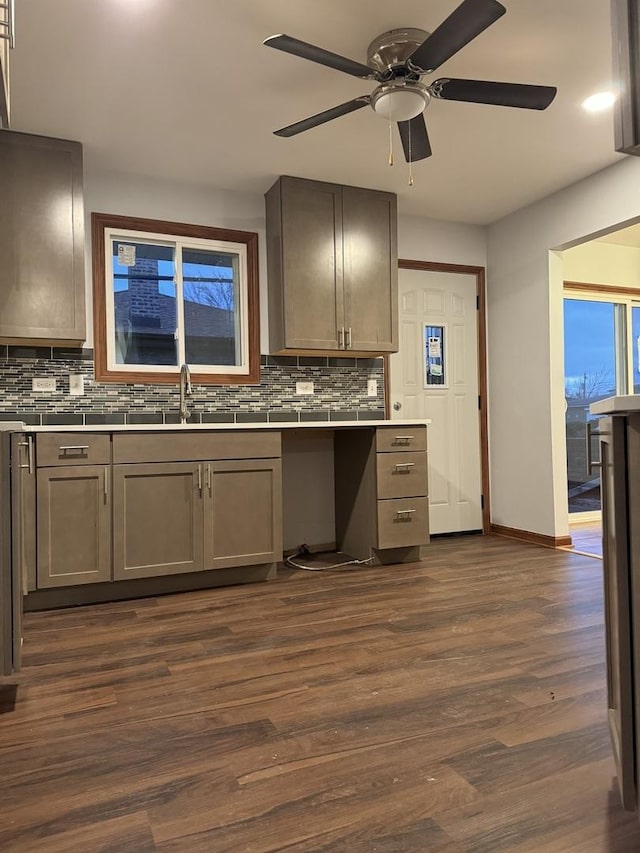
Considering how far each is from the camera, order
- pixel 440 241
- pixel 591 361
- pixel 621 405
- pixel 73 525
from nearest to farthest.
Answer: pixel 621 405 < pixel 73 525 < pixel 440 241 < pixel 591 361

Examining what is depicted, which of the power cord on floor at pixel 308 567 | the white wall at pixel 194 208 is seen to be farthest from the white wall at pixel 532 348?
the power cord on floor at pixel 308 567

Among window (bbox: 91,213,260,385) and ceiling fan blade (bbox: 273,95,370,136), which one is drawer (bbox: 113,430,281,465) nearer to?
window (bbox: 91,213,260,385)

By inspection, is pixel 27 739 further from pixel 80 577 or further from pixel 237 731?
pixel 80 577

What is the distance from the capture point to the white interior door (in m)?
4.69

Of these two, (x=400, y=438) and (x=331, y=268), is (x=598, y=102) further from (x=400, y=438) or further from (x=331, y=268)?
(x=400, y=438)

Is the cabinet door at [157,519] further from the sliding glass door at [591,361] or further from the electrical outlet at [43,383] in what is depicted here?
the sliding glass door at [591,361]

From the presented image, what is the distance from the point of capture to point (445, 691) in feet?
6.49

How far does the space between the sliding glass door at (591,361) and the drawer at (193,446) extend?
10.7 feet

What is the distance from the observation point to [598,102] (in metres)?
3.10

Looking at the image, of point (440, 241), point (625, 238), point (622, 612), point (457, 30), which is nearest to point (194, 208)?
point (440, 241)

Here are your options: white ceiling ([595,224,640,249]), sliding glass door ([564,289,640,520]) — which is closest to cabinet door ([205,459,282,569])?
sliding glass door ([564,289,640,520])

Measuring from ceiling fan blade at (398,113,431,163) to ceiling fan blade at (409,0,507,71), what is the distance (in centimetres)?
54

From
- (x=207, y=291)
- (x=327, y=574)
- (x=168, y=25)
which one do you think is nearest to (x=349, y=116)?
(x=168, y=25)

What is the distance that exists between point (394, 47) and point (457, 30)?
56 cm
